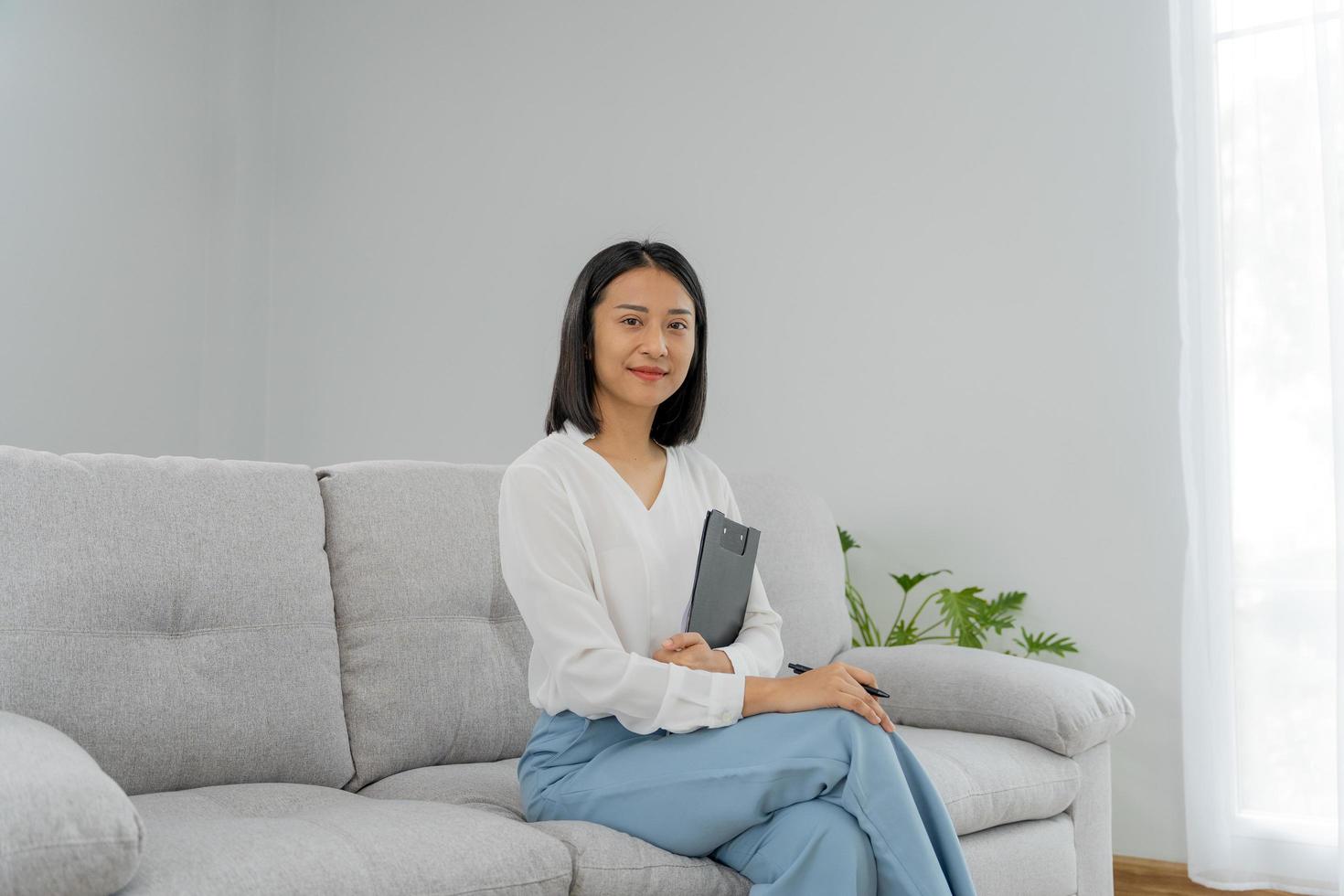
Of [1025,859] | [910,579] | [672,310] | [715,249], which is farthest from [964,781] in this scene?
[715,249]

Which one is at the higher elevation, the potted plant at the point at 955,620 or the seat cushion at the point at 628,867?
the potted plant at the point at 955,620

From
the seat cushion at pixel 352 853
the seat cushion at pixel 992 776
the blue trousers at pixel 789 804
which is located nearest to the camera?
the seat cushion at pixel 352 853

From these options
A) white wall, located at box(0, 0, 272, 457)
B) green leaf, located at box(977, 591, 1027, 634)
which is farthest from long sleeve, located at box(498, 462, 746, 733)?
white wall, located at box(0, 0, 272, 457)

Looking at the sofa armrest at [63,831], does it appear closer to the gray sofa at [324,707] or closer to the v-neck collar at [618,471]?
the gray sofa at [324,707]

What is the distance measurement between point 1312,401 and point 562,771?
1971 millimetres

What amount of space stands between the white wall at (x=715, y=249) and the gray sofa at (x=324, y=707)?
82 centimetres

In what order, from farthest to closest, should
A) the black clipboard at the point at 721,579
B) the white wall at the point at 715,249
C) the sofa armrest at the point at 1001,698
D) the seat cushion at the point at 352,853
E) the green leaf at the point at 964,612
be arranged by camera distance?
the white wall at the point at 715,249, the green leaf at the point at 964,612, the sofa armrest at the point at 1001,698, the black clipboard at the point at 721,579, the seat cushion at the point at 352,853

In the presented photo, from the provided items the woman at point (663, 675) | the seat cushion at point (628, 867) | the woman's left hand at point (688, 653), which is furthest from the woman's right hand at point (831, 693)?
the seat cushion at point (628, 867)

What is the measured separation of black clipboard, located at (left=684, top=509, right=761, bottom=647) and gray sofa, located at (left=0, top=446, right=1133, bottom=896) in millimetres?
317

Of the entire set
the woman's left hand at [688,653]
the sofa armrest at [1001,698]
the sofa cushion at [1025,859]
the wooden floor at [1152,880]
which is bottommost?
the wooden floor at [1152,880]

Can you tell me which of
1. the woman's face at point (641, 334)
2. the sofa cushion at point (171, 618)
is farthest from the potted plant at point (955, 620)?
the sofa cushion at point (171, 618)

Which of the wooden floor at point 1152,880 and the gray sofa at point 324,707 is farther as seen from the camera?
the wooden floor at point 1152,880

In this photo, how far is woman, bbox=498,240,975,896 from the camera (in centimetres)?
139

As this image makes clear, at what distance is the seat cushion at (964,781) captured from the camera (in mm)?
1782
